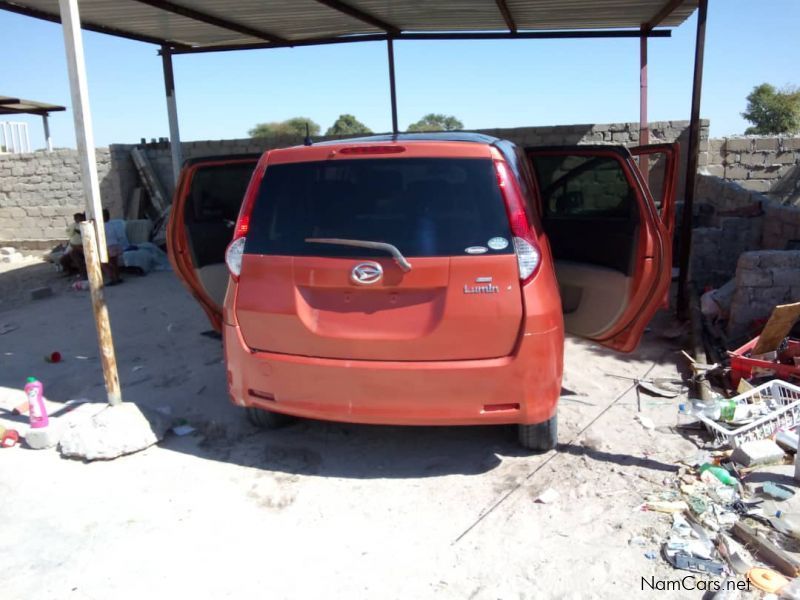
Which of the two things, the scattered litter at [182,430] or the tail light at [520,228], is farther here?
the scattered litter at [182,430]

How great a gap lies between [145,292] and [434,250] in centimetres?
690

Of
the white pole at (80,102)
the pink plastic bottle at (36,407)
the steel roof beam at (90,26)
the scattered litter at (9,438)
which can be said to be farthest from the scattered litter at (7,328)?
the white pole at (80,102)

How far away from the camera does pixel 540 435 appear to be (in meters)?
3.80

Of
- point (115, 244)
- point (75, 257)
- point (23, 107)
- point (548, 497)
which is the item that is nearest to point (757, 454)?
point (548, 497)

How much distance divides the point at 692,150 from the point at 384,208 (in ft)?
14.0

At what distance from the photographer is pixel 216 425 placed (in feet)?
14.4

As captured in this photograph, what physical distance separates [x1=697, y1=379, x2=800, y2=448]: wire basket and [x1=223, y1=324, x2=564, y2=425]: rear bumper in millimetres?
1095

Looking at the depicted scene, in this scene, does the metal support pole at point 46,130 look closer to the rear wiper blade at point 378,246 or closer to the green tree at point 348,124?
the rear wiper blade at point 378,246

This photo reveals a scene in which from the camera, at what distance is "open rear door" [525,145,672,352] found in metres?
4.18

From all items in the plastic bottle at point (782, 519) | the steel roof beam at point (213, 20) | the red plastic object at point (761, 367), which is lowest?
the plastic bottle at point (782, 519)

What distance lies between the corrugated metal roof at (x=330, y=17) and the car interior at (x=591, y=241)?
3.52m

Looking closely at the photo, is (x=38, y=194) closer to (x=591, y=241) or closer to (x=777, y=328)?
(x=591, y=241)

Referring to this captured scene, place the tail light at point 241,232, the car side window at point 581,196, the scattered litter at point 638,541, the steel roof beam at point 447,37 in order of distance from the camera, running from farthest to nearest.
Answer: the steel roof beam at point 447,37 → the car side window at point 581,196 → the tail light at point 241,232 → the scattered litter at point 638,541

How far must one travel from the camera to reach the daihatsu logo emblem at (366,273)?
336cm
